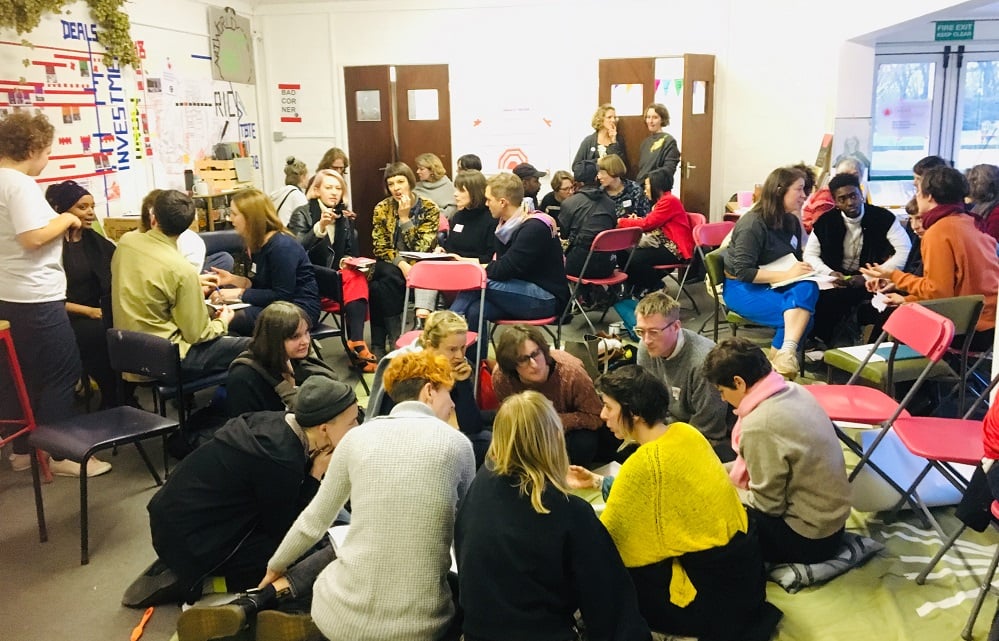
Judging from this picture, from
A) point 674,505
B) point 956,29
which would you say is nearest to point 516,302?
point 674,505

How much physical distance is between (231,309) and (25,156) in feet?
3.98

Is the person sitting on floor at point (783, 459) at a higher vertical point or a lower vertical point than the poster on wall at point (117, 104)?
lower

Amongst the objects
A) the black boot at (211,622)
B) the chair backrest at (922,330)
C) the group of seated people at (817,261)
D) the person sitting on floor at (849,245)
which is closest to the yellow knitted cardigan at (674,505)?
the black boot at (211,622)

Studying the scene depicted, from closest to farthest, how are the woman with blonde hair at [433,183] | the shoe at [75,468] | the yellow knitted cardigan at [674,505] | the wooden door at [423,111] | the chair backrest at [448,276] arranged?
the yellow knitted cardigan at [674,505], the shoe at [75,468], the chair backrest at [448,276], the woman with blonde hair at [433,183], the wooden door at [423,111]

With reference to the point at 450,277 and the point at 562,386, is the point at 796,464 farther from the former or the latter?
the point at 450,277

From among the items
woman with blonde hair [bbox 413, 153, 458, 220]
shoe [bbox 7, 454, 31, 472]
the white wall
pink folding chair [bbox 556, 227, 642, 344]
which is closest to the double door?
the white wall

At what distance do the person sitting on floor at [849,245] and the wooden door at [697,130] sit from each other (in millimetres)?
3236

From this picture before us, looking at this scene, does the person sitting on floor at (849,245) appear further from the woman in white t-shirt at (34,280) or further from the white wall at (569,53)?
the woman in white t-shirt at (34,280)

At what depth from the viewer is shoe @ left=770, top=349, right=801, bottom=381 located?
4.97 metres

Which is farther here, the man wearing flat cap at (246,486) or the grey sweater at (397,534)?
the man wearing flat cap at (246,486)

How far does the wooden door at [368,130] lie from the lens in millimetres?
9141

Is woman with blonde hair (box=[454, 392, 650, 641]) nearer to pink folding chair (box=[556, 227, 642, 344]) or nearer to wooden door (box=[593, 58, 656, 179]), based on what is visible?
pink folding chair (box=[556, 227, 642, 344])

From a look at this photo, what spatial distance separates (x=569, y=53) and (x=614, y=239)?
12.5 ft

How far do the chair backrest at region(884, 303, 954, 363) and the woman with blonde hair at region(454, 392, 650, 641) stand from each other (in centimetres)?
193
